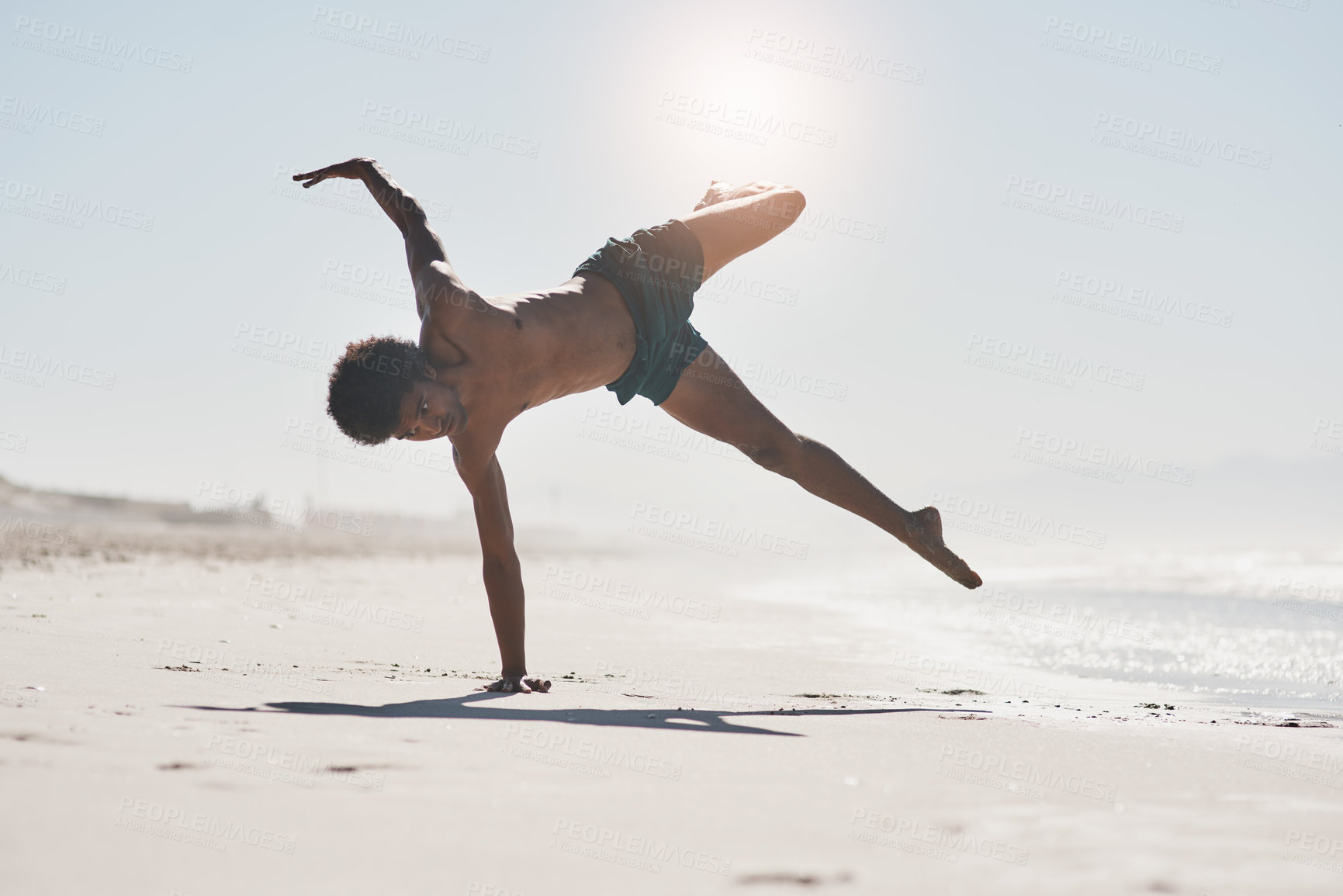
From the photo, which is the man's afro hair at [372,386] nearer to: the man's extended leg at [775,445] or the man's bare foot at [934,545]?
the man's extended leg at [775,445]

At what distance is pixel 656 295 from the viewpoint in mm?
4352

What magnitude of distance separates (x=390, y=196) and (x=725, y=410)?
5.55 ft

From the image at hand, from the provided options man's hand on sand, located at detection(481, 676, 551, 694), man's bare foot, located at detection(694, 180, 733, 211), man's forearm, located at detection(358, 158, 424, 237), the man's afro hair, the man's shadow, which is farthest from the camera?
man's bare foot, located at detection(694, 180, 733, 211)

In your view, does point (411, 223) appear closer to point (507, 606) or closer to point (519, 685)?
point (507, 606)

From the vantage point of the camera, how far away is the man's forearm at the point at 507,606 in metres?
3.97

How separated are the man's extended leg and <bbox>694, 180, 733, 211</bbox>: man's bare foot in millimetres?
951

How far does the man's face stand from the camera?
330 cm

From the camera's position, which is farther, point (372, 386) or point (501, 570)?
point (501, 570)

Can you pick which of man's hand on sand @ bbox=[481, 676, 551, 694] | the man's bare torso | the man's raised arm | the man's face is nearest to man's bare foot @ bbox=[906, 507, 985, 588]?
the man's bare torso

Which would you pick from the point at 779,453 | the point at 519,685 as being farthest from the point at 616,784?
the point at 779,453

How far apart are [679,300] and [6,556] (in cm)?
872

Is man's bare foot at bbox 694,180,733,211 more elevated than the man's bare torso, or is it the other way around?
man's bare foot at bbox 694,180,733,211

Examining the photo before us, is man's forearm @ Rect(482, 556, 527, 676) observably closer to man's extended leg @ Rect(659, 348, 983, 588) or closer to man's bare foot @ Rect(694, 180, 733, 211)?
man's extended leg @ Rect(659, 348, 983, 588)

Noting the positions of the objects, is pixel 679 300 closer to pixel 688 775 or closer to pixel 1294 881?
pixel 688 775
